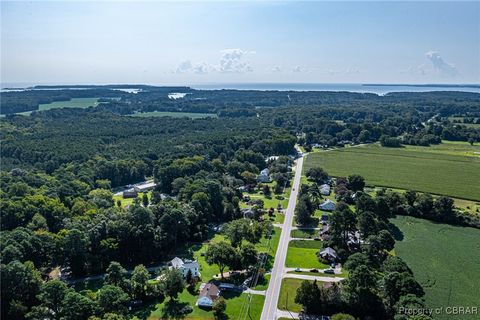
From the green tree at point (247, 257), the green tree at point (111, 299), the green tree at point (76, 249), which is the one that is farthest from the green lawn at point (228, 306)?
the green tree at point (76, 249)

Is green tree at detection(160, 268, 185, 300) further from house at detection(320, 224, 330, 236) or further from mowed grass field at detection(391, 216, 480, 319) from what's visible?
mowed grass field at detection(391, 216, 480, 319)

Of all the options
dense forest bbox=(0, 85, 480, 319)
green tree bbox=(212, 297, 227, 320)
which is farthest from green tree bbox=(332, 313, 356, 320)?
dense forest bbox=(0, 85, 480, 319)

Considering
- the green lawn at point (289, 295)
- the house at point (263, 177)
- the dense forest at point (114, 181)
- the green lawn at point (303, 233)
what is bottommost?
the green lawn at point (289, 295)

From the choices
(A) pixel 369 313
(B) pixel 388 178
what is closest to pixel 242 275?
(A) pixel 369 313

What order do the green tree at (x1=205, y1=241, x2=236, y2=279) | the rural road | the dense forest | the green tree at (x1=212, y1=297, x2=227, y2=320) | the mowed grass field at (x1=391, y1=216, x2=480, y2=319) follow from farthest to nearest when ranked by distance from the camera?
1. the green tree at (x1=205, y1=241, x2=236, y2=279)
2. the dense forest
3. the mowed grass field at (x1=391, y1=216, x2=480, y2=319)
4. the rural road
5. the green tree at (x1=212, y1=297, x2=227, y2=320)

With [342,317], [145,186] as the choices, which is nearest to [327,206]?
[342,317]

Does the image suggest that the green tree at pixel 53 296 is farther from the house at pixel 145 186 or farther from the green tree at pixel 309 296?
the house at pixel 145 186
